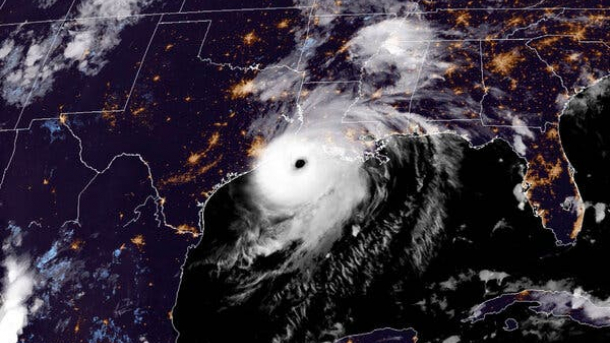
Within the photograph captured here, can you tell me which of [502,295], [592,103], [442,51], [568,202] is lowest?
[502,295]

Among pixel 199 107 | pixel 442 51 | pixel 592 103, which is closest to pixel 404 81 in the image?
pixel 442 51

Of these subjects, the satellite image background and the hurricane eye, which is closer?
the satellite image background

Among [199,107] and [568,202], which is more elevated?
[199,107]

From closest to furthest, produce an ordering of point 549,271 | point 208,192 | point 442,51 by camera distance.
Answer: point 549,271 → point 208,192 → point 442,51

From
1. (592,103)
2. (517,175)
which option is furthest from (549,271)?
(592,103)

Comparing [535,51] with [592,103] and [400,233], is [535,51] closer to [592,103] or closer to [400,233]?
[592,103]

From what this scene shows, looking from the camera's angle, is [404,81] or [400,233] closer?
[400,233]

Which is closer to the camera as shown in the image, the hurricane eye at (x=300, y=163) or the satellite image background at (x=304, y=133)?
the satellite image background at (x=304, y=133)

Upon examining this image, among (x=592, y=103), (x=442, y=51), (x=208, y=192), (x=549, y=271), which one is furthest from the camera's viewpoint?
(x=442, y=51)
